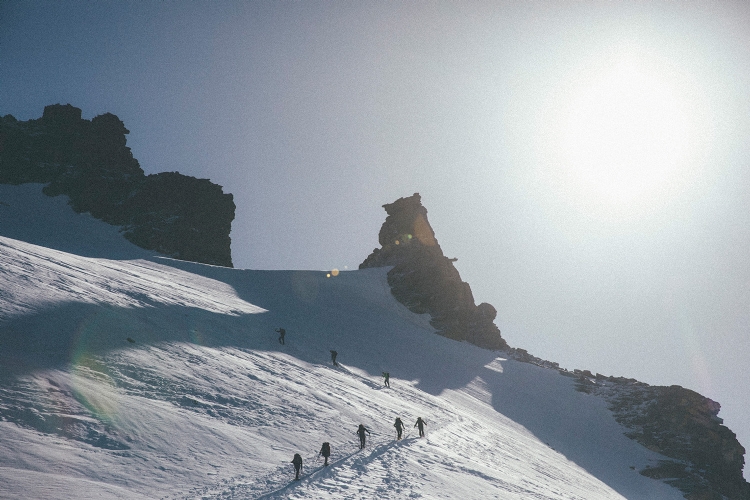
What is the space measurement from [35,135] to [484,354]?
93.8 m

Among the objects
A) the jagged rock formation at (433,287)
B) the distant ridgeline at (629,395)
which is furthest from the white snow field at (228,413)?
the jagged rock formation at (433,287)

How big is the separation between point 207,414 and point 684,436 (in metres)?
46.7

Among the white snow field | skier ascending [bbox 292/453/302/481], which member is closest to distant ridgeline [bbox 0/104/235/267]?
the white snow field

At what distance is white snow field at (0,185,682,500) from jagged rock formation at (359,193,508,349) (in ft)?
68.1

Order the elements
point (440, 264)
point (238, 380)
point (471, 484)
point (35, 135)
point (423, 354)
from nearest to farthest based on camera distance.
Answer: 1. point (471, 484)
2. point (238, 380)
3. point (423, 354)
4. point (440, 264)
5. point (35, 135)

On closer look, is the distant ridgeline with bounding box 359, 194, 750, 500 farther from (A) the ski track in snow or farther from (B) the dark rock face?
(A) the ski track in snow

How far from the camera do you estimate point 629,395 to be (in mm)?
48094

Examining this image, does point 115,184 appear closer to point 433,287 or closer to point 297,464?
point 433,287

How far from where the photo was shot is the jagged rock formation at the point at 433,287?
61406mm

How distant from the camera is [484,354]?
177ft

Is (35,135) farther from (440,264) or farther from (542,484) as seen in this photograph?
(542,484)

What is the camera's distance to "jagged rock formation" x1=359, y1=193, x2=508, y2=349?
61406 millimetres

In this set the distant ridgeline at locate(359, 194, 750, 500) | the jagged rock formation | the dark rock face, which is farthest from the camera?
the jagged rock formation

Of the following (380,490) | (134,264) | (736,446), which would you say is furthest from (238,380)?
(736,446)
